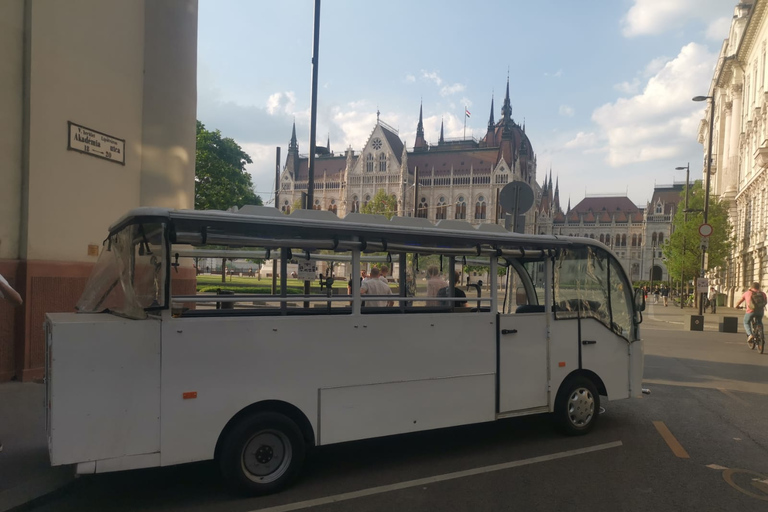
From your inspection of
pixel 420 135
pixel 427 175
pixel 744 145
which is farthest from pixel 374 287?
pixel 420 135

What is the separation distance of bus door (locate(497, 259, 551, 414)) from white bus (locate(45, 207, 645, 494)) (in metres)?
0.02

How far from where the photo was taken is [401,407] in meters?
5.62

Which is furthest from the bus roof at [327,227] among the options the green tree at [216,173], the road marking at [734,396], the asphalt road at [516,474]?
the green tree at [216,173]

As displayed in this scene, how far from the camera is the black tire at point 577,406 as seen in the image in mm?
6746

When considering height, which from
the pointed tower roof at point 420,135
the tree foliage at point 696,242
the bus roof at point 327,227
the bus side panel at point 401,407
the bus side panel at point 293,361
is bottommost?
the bus side panel at point 401,407

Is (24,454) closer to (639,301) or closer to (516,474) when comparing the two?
(516,474)

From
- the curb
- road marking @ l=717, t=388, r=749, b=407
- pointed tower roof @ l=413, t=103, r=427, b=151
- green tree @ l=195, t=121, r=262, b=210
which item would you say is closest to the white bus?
the curb

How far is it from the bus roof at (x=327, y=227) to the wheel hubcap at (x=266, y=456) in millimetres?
1766

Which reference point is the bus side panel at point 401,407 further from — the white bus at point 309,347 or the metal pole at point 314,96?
the metal pole at point 314,96

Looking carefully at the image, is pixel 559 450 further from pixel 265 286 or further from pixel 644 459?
pixel 265 286

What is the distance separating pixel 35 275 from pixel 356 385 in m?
6.04

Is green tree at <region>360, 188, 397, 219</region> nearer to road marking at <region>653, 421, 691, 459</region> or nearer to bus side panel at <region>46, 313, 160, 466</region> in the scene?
road marking at <region>653, 421, 691, 459</region>

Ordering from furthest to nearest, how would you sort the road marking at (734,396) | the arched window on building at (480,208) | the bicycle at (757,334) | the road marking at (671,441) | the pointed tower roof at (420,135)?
the pointed tower roof at (420,135), the arched window on building at (480,208), the bicycle at (757,334), the road marking at (734,396), the road marking at (671,441)

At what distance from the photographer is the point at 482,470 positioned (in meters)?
5.63
